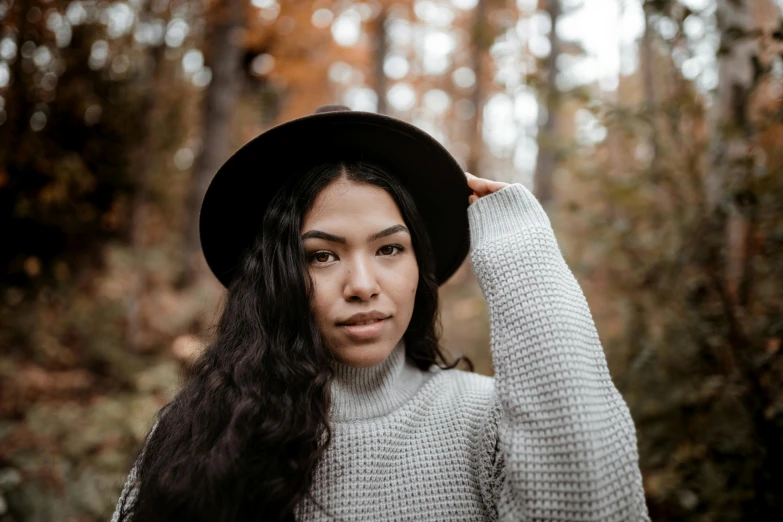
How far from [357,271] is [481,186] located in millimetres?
550

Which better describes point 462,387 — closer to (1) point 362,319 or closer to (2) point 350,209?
(1) point 362,319

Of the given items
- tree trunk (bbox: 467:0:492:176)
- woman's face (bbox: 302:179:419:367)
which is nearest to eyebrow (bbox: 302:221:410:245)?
woman's face (bbox: 302:179:419:367)

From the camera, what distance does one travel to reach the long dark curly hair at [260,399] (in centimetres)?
133

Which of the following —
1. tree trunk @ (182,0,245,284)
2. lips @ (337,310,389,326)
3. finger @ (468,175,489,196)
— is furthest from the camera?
tree trunk @ (182,0,245,284)

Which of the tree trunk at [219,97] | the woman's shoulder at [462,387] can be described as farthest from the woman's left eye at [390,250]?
the tree trunk at [219,97]

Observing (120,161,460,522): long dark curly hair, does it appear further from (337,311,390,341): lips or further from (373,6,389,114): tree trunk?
(373,6,389,114): tree trunk

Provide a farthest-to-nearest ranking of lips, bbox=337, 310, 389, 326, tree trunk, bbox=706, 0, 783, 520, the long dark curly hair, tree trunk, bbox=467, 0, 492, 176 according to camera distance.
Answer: tree trunk, bbox=467, 0, 492, 176, tree trunk, bbox=706, 0, 783, 520, lips, bbox=337, 310, 389, 326, the long dark curly hair

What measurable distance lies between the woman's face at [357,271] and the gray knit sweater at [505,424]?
6.1 inches

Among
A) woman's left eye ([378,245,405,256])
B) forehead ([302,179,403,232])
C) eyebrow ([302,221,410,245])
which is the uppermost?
forehead ([302,179,403,232])

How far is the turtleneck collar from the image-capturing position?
5.12 feet

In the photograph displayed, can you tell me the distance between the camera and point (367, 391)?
63.1 inches

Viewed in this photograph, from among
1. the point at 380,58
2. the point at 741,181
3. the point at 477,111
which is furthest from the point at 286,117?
the point at 741,181

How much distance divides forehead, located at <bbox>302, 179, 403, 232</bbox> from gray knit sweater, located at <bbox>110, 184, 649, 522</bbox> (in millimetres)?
311

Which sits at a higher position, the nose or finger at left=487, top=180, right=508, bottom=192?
finger at left=487, top=180, right=508, bottom=192
